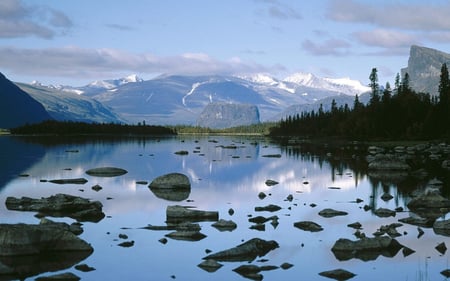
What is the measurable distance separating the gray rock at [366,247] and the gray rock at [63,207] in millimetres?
15804

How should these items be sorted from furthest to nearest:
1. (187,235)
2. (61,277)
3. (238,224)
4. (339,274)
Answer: (238,224), (187,235), (339,274), (61,277)

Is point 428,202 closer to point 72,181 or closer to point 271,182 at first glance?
point 271,182

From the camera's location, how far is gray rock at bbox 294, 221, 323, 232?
34.0 metres

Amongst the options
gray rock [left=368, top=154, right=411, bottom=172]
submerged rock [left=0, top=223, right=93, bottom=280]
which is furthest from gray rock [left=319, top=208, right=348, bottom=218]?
gray rock [left=368, top=154, right=411, bottom=172]

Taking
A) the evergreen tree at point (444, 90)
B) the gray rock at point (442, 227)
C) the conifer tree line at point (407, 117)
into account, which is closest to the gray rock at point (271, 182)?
the gray rock at point (442, 227)

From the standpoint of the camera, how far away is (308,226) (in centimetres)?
3441

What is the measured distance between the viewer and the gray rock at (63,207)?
37625 mm

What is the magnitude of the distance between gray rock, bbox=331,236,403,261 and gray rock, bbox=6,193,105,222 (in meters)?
15.8

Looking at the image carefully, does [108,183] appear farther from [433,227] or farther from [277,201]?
[433,227]

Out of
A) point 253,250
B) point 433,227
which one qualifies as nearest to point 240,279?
point 253,250

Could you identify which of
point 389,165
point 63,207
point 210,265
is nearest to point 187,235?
point 210,265

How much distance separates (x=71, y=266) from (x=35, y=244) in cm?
295

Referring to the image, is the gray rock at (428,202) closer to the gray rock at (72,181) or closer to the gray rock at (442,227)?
the gray rock at (442,227)

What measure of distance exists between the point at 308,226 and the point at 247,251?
7.90 meters
